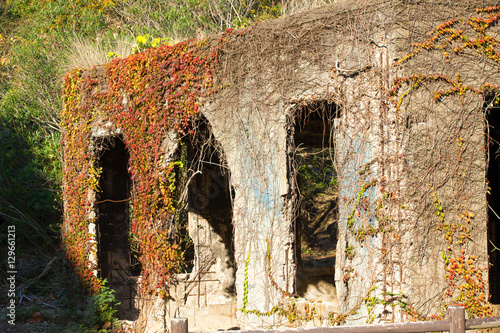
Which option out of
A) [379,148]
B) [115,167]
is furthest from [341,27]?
[115,167]

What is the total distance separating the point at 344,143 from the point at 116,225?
470cm

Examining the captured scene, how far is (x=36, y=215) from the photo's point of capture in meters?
11.2

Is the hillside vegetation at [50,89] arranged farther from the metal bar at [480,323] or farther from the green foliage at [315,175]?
the metal bar at [480,323]

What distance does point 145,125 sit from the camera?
7.32 m

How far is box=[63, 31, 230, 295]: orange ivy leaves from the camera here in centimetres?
689

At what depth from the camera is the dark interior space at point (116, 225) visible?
8.56 meters

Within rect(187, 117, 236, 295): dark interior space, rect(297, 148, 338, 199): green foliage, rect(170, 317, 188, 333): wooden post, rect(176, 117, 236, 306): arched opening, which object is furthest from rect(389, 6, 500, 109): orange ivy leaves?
rect(297, 148, 338, 199): green foliage

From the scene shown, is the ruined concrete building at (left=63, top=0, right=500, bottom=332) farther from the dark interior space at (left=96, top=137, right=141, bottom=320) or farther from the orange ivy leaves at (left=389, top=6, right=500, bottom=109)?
the dark interior space at (left=96, top=137, right=141, bottom=320)

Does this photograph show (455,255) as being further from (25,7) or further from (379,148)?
(25,7)

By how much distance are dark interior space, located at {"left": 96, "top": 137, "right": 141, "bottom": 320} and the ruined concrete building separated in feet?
1.60

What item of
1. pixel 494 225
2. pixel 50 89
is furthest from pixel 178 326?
pixel 50 89

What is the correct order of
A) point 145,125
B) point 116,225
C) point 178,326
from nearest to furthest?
1. point 178,326
2. point 145,125
3. point 116,225

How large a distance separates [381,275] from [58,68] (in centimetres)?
1019

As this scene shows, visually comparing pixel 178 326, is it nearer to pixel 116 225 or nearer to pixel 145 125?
pixel 145 125
